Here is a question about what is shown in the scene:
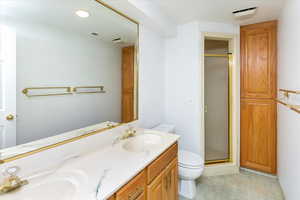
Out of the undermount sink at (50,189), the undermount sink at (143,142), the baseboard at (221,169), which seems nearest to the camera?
the undermount sink at (50,189)

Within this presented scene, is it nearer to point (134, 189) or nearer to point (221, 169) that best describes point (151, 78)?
point (134, 189)

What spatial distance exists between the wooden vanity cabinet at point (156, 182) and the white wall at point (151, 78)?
27.0 inches

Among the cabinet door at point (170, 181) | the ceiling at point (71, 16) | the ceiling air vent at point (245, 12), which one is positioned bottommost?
the cabinet door at point (170, 181)

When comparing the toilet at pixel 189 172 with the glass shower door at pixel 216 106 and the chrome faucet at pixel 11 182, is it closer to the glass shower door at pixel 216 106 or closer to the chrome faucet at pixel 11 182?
the glass shower door at pixel 216 106

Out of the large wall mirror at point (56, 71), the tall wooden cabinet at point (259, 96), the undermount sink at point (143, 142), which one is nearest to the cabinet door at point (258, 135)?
the tall wooden cabinet at point (259, 96)

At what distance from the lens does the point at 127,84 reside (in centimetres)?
173

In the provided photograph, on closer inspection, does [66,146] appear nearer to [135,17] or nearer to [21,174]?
[21,174]

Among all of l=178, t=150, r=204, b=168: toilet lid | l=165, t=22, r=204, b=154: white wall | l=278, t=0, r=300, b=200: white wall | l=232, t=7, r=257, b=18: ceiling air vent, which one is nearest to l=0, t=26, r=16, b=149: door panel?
l=178, t=150, r=204, b=168: toilet lid

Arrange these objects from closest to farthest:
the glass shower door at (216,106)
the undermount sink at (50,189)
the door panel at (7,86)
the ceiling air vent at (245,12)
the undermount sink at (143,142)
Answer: the undermount sink at (50,189), the door panel at (7,86), the undermount sink at (143,142), the ceiling air vent at (245,12), the glass shower door at (216,106)

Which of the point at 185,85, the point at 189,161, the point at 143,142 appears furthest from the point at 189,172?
the point at 185,85

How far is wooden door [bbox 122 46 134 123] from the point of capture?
1.68m

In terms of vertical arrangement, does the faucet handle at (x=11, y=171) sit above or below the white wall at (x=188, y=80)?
below

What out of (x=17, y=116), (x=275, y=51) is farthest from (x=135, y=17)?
(x=275, y=51)

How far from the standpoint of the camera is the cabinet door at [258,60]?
7.35 feet
